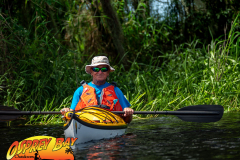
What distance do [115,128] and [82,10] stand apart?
5.83m

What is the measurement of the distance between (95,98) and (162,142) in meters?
1.13

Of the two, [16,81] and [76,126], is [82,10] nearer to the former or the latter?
[16,81]

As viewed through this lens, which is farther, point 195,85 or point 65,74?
point 195,85

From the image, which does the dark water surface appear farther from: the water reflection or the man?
the man

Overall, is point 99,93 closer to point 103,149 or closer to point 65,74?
point 103,149

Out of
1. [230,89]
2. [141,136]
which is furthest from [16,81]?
[230,89]

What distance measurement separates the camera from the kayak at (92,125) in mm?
3617

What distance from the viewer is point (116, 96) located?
4.62 m

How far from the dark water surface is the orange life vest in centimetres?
47

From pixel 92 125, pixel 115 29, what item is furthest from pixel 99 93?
pixel 115 29

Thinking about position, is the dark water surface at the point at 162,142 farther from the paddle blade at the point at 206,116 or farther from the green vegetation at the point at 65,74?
the green vegetation at the point at 65,74

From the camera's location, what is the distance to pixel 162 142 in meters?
3.82

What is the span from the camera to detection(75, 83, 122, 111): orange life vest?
174 inches

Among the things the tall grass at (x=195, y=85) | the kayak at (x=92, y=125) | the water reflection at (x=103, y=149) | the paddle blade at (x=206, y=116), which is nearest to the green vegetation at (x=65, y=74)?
the tall grass at (x=195, y=85)
